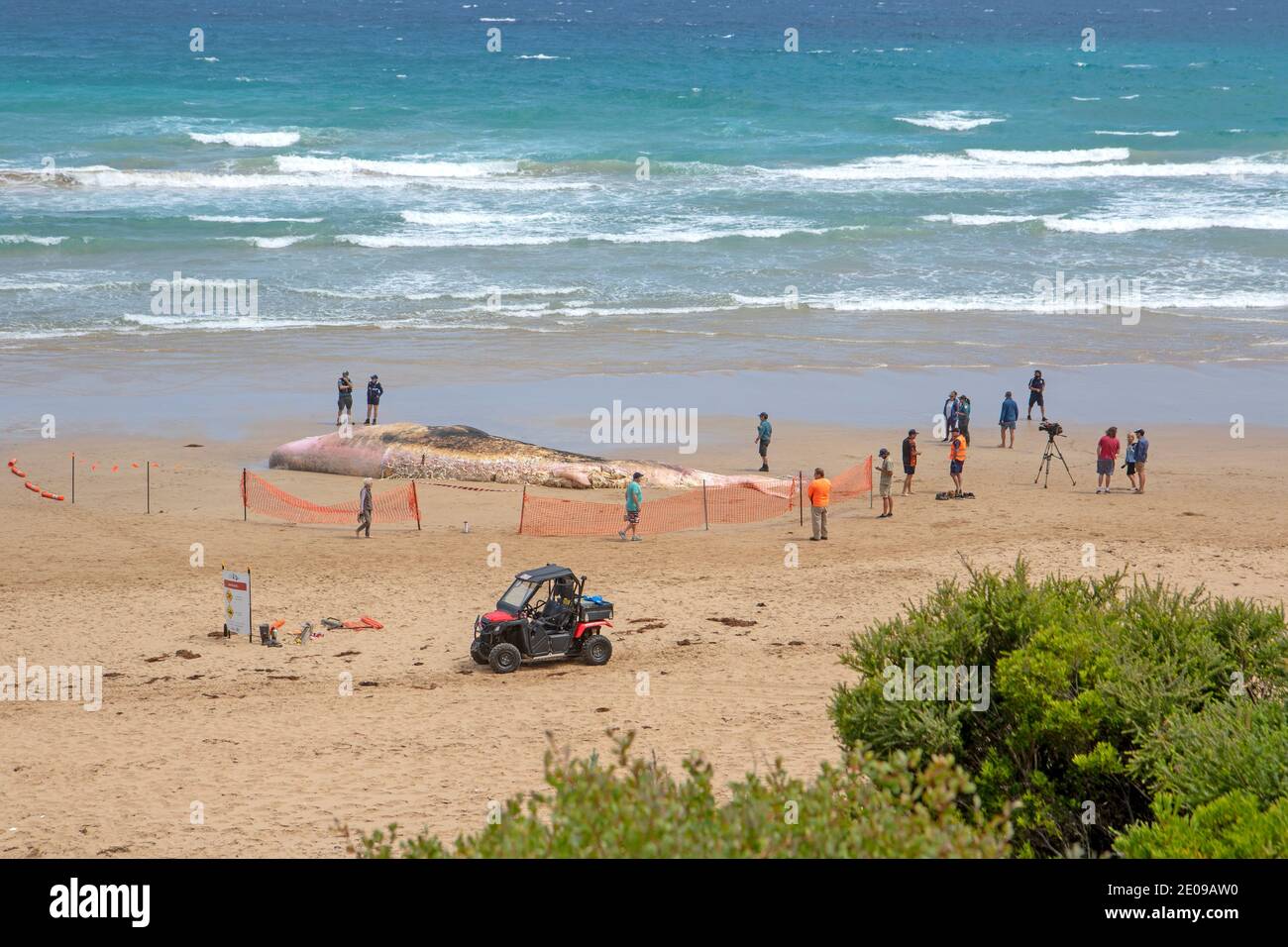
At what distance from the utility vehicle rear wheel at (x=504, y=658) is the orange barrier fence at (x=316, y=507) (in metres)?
7.10

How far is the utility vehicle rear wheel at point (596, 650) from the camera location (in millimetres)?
17672

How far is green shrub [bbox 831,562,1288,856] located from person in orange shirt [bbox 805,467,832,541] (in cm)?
974

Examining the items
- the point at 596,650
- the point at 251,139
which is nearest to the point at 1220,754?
the point at 596,650

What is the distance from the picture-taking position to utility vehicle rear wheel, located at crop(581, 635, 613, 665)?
58.0 feet

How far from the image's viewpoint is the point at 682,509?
24.9m

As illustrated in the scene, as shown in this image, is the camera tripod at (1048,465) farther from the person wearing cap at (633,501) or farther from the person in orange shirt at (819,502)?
the person wearing cap at (633,501)

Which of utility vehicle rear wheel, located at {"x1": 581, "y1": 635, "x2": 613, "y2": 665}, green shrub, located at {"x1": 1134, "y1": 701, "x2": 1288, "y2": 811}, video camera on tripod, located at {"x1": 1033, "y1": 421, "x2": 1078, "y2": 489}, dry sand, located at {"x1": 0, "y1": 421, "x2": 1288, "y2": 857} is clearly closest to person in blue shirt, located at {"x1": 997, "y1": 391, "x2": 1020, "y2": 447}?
dry sand, located at {"x1": 0, "y1": 421, "x2": 1288, "y2": 857}

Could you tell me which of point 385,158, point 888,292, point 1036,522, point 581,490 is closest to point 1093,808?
point 1036,522

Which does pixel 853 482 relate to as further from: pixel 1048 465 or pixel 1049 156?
pixel 1049 156

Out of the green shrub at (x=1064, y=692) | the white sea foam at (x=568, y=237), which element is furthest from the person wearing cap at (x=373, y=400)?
the white sea foam at (x=568, y=237)

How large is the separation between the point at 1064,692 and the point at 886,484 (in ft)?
42.0

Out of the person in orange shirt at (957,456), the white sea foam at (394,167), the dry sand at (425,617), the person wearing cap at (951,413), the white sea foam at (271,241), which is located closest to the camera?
the dry sand at (425,617)

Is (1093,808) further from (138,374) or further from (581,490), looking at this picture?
(138,374)
